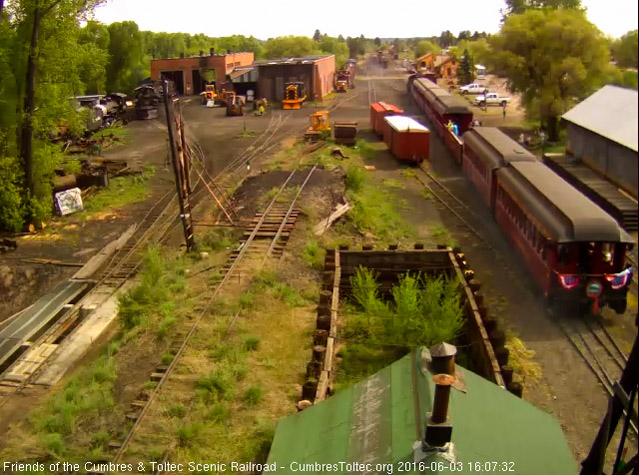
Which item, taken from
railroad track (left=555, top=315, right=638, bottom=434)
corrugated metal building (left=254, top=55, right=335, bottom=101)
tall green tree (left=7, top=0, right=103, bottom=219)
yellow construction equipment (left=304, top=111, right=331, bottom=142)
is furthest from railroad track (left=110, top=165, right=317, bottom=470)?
corrugated metal building (left=254, top=55, right=335, bottom=101)

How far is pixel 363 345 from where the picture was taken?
1198 centimetres

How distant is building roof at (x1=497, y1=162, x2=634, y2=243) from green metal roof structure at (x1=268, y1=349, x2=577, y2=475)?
7.62 m

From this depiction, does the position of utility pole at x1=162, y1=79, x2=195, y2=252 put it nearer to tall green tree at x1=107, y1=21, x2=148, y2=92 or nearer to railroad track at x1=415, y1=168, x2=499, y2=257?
railroad track at x1=415, y1=168, x2=499, y2=257

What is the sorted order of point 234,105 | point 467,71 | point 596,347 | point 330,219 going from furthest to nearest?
point 467,71 → point 234,105 → point 330,219 → point 596,347

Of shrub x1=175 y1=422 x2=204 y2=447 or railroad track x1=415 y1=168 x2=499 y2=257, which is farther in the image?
railroad track x1=415 y1=168 x2=499 y2=257

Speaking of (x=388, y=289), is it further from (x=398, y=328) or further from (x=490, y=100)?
(x=490, y=100)

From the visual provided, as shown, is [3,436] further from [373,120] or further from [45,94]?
[373,120]

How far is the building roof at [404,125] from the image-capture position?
2750 centimetres

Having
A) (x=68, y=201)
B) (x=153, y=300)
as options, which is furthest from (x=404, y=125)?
(x=153, y=300)

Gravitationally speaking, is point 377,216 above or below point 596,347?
above

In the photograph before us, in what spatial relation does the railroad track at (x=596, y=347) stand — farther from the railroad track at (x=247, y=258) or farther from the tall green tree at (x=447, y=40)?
the tall green tree at (x=447, y=40)

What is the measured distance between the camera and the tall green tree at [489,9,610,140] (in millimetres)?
22275

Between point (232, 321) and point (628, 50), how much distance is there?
10.2m

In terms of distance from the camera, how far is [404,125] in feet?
94.5
